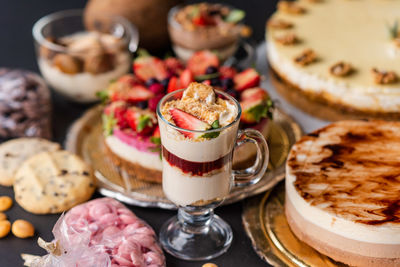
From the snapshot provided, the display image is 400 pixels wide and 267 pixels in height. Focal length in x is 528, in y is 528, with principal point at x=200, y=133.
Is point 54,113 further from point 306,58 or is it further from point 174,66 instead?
point 306,58

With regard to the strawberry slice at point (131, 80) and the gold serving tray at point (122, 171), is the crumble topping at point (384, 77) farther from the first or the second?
the strawberry slice at point (131, 80)

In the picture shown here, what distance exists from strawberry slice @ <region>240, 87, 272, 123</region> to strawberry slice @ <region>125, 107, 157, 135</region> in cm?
50

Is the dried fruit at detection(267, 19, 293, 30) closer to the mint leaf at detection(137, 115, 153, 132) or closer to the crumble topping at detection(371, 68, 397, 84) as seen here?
the crumble topping at detection(371, 68, 397, 84)

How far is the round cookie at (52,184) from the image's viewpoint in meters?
2.78

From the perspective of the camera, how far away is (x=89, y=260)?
2324mm

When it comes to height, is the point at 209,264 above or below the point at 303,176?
below

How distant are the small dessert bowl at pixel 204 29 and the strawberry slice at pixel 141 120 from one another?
1.11m

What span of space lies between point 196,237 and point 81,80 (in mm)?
1484

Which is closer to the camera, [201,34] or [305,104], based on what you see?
[305,104]

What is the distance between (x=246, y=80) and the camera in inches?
125

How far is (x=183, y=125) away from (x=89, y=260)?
730 mm

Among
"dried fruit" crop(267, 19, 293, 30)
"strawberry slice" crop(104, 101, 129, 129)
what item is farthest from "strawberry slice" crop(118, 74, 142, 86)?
"dried fruit" crop(267, 19, 293, 30)

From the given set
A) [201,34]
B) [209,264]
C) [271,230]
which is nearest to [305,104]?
[201,34]

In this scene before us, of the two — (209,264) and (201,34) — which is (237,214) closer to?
(209,264)
